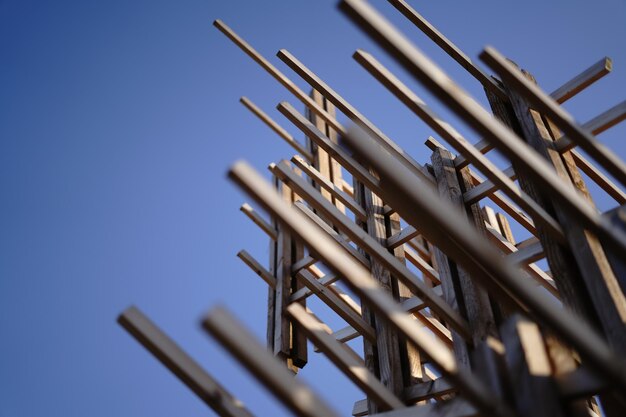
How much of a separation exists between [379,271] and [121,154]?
3190 centimetres

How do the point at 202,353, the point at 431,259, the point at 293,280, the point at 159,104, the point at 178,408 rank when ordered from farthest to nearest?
the point at 178,408 < the point at 202,353 < the point at 159,104 < the point at 431,259 < the point at 293,280

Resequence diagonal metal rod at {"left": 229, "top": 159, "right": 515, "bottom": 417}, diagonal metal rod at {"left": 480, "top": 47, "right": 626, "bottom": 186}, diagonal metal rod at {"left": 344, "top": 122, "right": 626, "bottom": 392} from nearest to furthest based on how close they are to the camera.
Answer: diagonal metal rod at {"left": 344, "top": 122, "right": 626, "bottom": 392}
diagonal metal rod at {"left": 229, "top": 159, "right": 515, "bottom": 417}
diagonal metal rod at {"left": 480, "top": 47, "right": 626, "bottom": 186}

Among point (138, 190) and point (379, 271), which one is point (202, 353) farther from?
point (379, 271)

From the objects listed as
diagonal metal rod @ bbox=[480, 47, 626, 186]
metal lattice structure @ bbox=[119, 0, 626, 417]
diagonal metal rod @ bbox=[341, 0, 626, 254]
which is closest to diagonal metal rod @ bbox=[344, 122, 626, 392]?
metal lattice structure @ bbox=[119, 0, 626, 417]

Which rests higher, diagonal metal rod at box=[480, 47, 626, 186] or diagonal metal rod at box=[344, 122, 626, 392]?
diagonal metal rod at box=[480, 47, 626, 186]

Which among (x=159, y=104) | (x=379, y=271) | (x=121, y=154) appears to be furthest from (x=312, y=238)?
(x=121, y=154)

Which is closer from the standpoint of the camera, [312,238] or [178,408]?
[312,238]

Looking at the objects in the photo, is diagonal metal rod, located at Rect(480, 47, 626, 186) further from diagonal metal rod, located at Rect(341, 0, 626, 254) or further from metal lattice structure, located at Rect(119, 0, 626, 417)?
diagonal metal rod, located at Rect(341, 0, 626, 254)

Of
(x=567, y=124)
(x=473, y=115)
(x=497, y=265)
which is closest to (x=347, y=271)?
(x=497, y=265)

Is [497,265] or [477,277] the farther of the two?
[477,277]

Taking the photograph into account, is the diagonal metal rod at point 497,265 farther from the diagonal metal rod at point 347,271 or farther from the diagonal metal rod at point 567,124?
the diagonal metal rod at point 567,124

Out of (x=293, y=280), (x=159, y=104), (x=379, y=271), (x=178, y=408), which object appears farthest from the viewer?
(x=178, y=408)

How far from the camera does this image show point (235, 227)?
42.2 meters

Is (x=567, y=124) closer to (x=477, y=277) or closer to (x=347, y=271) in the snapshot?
(x=477, y=277)
